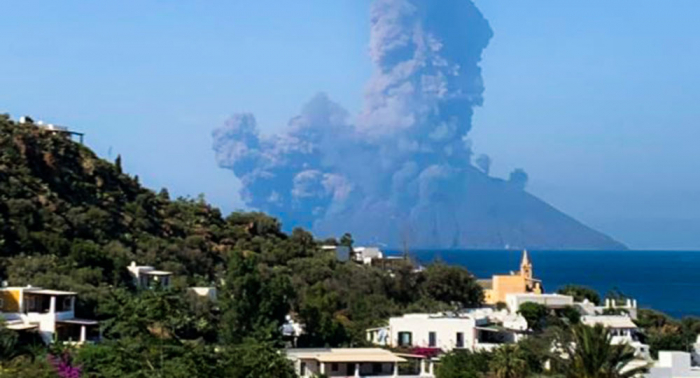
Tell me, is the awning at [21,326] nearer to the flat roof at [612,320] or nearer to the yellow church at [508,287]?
the flat roof at [612,320]

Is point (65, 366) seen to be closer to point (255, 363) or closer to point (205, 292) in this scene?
point (255, 363)

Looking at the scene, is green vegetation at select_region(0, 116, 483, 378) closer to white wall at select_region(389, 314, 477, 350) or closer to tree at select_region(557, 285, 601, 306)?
white wall at select_region(389, 314, 477, 350)

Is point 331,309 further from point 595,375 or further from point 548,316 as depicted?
point 595,375

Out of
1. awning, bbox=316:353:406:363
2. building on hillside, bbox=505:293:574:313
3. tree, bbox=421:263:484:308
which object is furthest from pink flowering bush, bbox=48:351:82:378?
tree, bbox=421:263:484:308

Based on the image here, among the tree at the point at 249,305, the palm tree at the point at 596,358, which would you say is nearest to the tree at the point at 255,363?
the tree at the point at 249,305

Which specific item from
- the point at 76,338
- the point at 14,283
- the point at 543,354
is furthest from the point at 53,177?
the point at 543,354

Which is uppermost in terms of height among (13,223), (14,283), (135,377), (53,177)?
(53,177)
